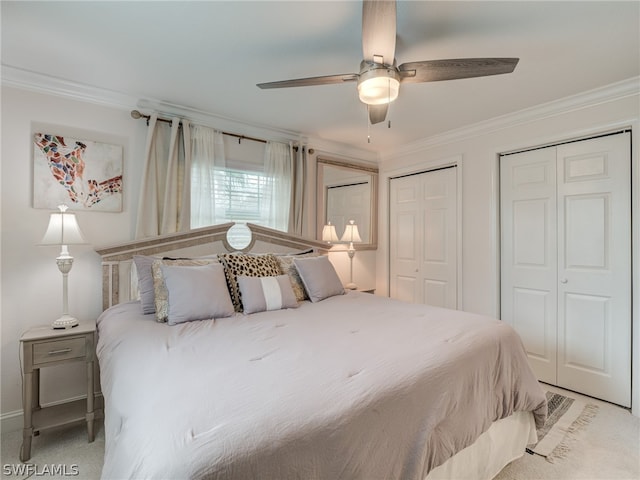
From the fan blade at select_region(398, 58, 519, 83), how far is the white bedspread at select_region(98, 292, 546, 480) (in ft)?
4.61

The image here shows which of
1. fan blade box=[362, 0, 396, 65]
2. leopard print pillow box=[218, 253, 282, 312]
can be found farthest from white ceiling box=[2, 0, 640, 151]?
leopard print pillow box=[218, 253, 282, 312]

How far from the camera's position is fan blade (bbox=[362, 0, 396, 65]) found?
56.1 inches

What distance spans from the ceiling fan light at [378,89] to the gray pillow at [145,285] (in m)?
1.87

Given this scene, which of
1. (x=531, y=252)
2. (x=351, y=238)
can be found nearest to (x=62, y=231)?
(x=351, y=238)

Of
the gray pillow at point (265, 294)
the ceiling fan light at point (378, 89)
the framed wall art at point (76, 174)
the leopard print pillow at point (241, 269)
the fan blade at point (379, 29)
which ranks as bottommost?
the gray pillow at point (265, 294)

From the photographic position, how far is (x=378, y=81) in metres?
1.74

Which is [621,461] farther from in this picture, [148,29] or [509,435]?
[148,29]

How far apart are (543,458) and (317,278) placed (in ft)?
6.21

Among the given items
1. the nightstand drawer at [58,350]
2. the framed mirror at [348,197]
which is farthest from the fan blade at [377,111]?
the nightstand drawer at [58,350]

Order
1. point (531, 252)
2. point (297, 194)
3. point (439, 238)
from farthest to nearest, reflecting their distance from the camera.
Result: point (439, 238) < point (297, 194) < point (531, 252)

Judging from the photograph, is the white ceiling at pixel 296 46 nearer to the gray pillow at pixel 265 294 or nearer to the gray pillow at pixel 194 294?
the gray pillow at pixel 194 294

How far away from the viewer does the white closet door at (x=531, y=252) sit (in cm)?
298

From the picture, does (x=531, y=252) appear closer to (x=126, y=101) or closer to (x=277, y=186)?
(x=277, y=186)

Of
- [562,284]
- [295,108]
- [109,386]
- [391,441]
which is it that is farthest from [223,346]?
[562,284]
